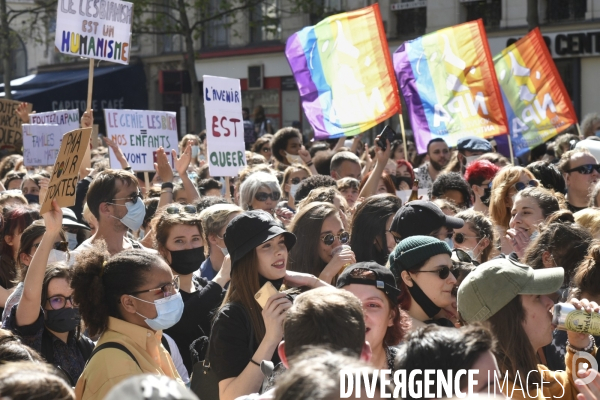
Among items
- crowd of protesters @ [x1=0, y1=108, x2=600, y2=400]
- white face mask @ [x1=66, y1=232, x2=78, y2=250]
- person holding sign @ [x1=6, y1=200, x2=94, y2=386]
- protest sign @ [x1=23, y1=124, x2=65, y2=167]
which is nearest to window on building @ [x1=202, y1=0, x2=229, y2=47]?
protest sign @ [x1=23, y1=124, x2=65, y2=167]

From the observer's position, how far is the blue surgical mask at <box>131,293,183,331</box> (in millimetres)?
3889

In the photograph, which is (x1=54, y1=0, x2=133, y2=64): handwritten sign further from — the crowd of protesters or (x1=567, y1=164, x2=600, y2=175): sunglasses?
(x1=567, y1=164, x2=600, y2=175): sunglasses

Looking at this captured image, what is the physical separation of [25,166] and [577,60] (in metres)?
13.5

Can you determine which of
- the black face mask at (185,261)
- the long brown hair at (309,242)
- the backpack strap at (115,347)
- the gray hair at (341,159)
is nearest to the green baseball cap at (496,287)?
the backpack strap at (115,347)

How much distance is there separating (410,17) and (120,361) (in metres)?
21.8

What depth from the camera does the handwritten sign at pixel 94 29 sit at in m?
9.37

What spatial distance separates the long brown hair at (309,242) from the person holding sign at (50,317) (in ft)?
4.23

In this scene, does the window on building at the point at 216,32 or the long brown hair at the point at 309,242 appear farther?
the window on building at the point at 216,32

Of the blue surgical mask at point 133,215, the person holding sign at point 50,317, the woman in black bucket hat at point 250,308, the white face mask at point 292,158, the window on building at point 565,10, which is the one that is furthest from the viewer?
the window on building at point 565,10

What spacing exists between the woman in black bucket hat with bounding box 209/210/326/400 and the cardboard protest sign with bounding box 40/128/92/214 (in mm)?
1307

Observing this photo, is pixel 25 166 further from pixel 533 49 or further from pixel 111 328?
pixel 111 328

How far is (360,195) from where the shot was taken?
26.5ft

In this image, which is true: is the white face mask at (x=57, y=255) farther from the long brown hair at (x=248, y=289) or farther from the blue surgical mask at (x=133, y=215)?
the long brown hair at (x=248, y=289)

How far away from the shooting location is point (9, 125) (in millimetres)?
13320
